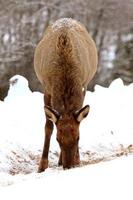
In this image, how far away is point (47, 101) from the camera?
9.34 metres

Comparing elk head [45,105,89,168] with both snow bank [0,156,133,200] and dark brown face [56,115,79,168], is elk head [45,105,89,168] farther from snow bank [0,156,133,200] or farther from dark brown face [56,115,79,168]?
snow bank [0,156,133,200]

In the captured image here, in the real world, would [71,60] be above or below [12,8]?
above

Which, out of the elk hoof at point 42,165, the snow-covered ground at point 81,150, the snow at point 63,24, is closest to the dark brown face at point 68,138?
Result: the snow-covered ground at point 81,150

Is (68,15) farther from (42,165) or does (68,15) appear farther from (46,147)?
(42,165)

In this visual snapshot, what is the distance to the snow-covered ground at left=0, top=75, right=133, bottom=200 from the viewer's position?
18.9ft

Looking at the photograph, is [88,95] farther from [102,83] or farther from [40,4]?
[40,4]

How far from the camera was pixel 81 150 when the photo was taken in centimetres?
1070

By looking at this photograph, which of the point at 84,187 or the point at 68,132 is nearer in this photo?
the point at 84,187

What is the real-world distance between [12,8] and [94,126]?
20838mm

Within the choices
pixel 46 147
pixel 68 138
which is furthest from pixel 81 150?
pixel 68 138

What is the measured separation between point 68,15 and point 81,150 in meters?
25.6

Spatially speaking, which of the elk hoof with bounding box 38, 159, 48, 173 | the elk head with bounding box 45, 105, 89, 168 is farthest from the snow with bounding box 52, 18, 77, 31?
the elk hoof with bounding box 38, 159, 48, 173

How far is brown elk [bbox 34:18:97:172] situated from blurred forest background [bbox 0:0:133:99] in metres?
16.2

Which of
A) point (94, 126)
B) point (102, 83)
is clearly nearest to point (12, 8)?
point (102, 83)
